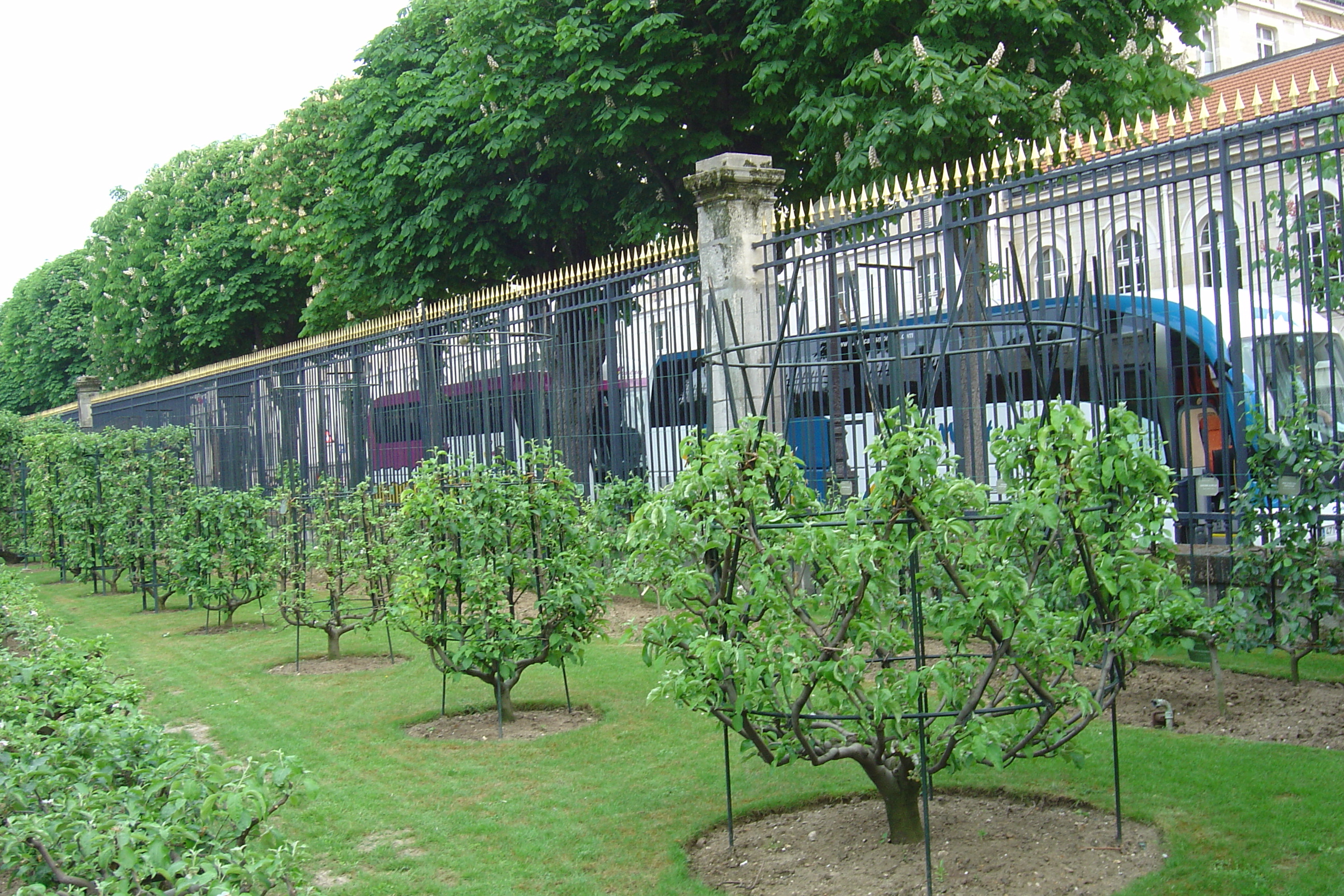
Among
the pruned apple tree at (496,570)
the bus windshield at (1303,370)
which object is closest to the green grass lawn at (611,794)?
the pruned apple tree at (496,570)

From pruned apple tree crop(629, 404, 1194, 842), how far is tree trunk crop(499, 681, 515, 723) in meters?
2.49

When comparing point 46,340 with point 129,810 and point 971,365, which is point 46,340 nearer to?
point 971,365

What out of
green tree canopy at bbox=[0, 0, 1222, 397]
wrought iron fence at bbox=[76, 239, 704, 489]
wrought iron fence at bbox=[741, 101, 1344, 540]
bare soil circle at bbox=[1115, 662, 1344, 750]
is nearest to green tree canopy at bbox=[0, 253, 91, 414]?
green tree canopy at bbox=[0, 0, 1222, 397]

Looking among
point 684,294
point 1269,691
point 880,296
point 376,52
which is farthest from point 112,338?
point 1269,691

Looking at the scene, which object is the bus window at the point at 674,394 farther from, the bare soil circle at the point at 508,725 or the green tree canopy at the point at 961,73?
the bare soil circle at the point at 508,725

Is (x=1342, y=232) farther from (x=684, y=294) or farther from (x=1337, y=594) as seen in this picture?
(x=684, y=294)

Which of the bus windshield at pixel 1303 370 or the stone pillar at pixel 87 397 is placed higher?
the stone pillar at pixel 87 397

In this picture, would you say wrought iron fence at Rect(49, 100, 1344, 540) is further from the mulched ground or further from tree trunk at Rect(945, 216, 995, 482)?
the mulched ground

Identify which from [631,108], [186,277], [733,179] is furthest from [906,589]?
[186,277]

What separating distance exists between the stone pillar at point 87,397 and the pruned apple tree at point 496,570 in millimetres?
23041

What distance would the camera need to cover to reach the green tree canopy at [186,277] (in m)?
28.3

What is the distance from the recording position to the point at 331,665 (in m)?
9.22

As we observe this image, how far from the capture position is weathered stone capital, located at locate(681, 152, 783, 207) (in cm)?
955

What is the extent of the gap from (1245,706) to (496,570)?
165 inches
